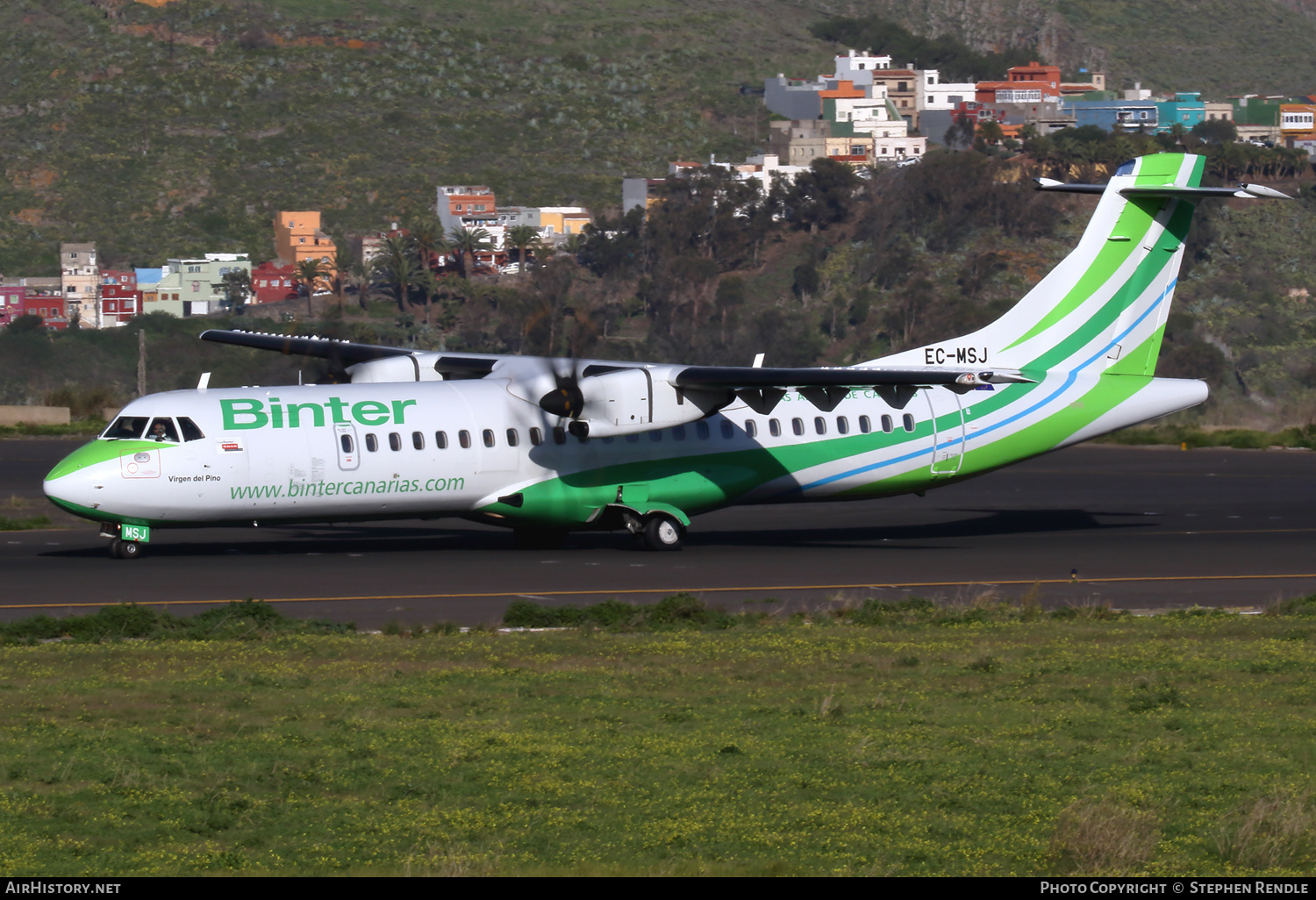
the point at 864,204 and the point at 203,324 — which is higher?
the point at 864,204

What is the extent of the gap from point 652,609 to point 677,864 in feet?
34.0

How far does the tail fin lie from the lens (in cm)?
3044

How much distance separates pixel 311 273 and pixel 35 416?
82.0 meters

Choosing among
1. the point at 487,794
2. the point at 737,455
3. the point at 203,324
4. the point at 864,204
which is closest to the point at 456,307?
the point at 203,324

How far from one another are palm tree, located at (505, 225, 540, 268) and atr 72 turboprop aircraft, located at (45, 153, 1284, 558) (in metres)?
121

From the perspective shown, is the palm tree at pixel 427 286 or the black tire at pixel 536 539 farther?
the palm tree at pixel 427 286

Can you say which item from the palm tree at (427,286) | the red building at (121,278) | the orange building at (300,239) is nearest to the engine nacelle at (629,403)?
the palm tree at (427,286)

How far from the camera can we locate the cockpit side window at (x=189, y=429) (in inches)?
989

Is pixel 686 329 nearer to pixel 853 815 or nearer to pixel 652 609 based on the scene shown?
pixel 652 609

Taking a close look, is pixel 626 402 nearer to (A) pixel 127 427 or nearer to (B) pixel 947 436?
(B) pixel 947 436

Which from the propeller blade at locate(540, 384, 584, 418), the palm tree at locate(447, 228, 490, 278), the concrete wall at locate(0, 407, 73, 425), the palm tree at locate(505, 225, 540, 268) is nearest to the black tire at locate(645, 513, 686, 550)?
the propeller blade at locate(540, 384, 584, 418)

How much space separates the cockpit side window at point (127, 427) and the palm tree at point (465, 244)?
398 ft

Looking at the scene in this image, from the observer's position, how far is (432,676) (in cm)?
1541

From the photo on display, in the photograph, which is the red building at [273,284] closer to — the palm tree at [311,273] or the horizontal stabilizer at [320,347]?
the palm tree at [311,273]
